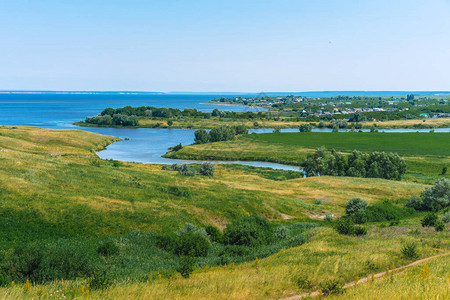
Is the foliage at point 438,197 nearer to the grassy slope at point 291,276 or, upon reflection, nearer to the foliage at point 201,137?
the grassy slope at point 291,276

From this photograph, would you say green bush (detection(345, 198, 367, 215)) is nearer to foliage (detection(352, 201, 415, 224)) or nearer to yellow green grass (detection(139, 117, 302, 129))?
foliage (detection(352, 201, 415, 224))

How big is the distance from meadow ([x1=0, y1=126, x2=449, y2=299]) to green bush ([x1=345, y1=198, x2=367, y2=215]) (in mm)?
1437

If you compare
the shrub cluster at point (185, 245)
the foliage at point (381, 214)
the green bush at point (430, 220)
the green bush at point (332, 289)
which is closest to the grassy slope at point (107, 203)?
the shrub cluster at point (185, 245)

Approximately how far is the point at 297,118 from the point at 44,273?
625 ft

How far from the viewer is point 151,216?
960 inches

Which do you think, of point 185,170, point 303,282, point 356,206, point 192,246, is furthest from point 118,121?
point 303,282

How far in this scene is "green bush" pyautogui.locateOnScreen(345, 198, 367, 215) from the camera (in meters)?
35.5

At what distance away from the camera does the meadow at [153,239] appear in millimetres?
10789

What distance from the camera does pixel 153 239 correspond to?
19875 mm

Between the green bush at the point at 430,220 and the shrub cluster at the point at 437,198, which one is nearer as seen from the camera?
the green bush at the point at 430,220

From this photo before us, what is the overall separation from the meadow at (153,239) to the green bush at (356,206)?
144cm

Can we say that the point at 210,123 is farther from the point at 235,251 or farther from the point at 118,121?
the point at 235,251

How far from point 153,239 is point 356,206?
79.8ft

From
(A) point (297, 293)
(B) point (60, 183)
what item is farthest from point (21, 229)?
(A) point (297, 293)
